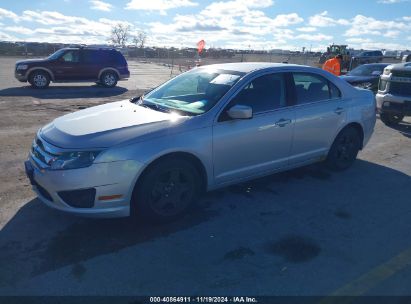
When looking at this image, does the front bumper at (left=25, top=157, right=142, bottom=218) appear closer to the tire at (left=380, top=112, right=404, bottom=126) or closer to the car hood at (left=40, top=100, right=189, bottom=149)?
the car hood at (left=40, top=100, right=189, bottom=149)

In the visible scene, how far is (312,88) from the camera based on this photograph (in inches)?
202

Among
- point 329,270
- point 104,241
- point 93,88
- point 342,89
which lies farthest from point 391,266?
point 93,88

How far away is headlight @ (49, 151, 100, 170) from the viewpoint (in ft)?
11.3

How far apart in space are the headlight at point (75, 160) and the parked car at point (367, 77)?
12090mm

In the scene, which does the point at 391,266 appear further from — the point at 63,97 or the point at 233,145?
the point at 63,97

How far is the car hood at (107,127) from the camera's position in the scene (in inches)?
139

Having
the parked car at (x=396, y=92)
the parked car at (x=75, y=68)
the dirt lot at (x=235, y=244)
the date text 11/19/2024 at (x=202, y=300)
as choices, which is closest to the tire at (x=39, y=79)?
the parked car at (x=75, y=68)

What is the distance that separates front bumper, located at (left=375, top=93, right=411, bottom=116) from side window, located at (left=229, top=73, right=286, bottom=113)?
491 centimetres

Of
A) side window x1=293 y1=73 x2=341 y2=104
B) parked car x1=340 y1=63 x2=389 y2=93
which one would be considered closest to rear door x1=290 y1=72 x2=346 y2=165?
side window x1=293 y1=73 x2=341 y2=104

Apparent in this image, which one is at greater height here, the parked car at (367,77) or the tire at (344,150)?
the parked car at (367,77)

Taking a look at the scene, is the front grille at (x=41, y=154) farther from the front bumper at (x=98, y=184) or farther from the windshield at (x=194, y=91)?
the windshield at (x=194, y=91)

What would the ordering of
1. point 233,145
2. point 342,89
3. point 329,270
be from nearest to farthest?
point 329,270, point 233,145, point 342,89

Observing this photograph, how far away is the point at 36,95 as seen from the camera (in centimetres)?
1328

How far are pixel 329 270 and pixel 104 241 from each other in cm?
208
